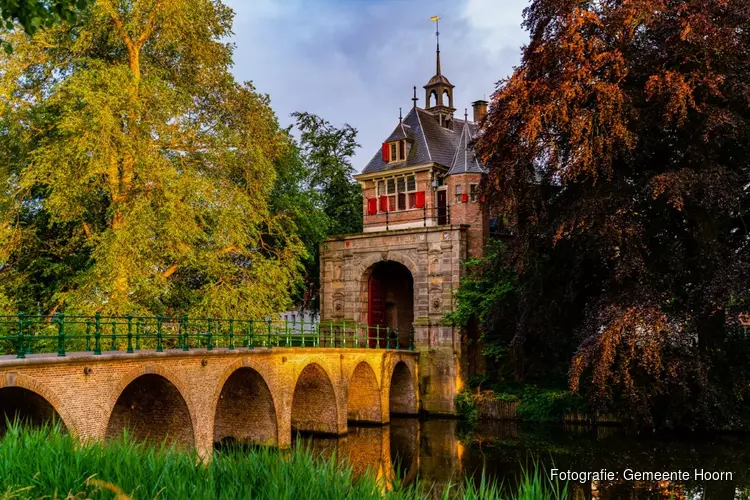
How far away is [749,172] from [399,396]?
13401 millimetres

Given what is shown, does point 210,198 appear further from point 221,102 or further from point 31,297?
point 31,297

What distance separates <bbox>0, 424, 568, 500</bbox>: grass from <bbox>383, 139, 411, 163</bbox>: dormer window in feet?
77.2

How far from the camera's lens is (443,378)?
24.2m

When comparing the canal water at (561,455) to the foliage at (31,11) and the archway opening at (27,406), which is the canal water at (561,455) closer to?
the archway opening at (27,406)

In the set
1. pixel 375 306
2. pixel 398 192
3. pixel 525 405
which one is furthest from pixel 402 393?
pixel 398 192

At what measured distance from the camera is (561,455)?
15.9m

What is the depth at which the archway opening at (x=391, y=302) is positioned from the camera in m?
27.5

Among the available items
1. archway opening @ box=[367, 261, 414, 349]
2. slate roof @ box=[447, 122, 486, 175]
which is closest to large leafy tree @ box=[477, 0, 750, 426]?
slate roof @ box=[447, 122, 486, 175]

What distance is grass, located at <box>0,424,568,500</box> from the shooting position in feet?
14.4

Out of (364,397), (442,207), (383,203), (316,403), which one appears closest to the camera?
(316,403)

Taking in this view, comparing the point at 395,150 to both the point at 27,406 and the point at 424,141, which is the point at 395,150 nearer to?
the point at 424,141

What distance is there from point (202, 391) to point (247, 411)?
327 centimetres

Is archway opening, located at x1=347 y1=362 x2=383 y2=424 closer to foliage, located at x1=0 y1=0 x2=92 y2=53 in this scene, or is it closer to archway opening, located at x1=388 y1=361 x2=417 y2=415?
archway opening, located at x1=388 y1=361 x2=417 y2=415

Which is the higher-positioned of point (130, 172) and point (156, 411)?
point (130, 172)
